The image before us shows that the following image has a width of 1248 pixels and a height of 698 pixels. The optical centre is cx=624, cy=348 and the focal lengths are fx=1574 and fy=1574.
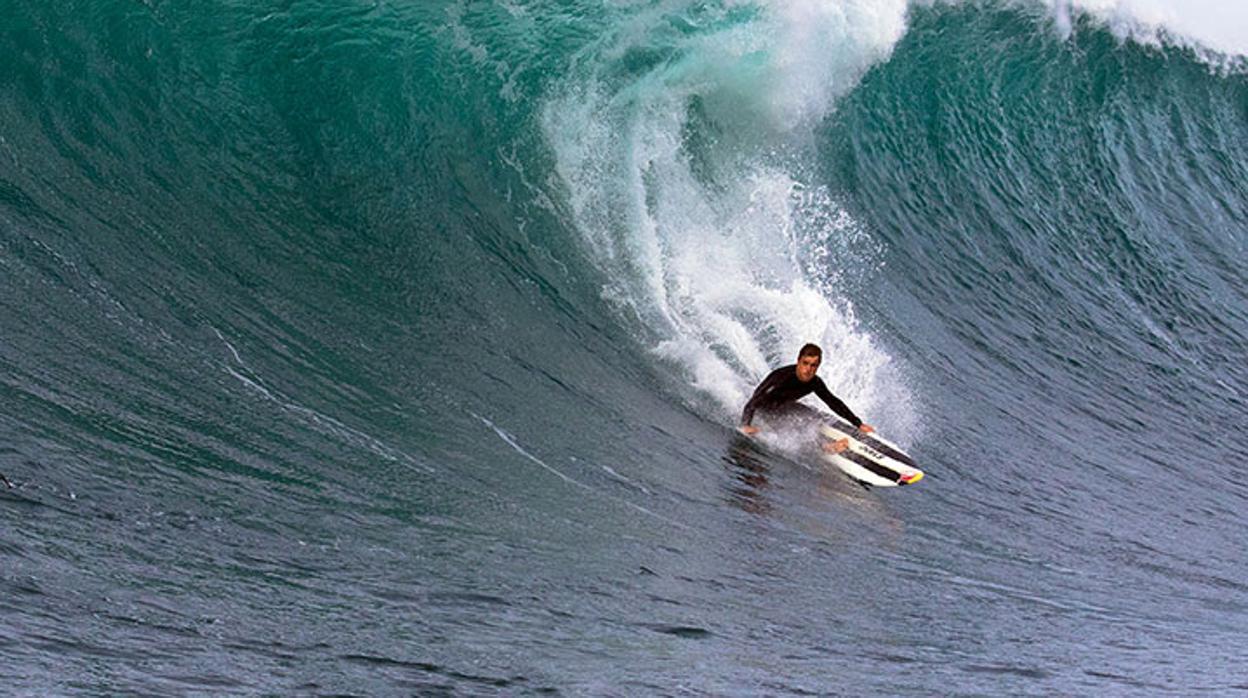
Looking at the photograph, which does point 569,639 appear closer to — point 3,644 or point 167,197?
point 3,644

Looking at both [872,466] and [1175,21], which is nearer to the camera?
[872,466]

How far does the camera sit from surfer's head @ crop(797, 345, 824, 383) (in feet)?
40.5

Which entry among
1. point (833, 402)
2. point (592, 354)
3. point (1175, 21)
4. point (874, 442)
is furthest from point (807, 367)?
point (1175, 21)

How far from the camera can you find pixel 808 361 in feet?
40.5

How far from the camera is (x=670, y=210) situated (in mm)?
14922

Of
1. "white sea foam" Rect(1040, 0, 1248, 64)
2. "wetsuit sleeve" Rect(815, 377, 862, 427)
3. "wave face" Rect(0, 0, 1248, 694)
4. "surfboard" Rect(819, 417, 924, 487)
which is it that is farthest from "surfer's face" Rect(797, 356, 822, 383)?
"white sea foam" Rect(1040, 0, 1248, 64)

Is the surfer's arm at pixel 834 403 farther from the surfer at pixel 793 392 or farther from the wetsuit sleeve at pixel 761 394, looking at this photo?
the wetsuit sleeve at pixel 761 394

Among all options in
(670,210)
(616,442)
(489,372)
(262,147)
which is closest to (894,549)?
(616,442)

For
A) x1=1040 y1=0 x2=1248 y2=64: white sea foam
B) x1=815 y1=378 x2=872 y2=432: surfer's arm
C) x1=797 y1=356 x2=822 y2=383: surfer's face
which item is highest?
x1=1040 y1=0 x2=1248 y2=64: white sea foam

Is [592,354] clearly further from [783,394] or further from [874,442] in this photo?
[874,442]

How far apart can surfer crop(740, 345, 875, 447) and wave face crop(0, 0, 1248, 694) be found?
0.33 m

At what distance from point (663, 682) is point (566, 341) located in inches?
238

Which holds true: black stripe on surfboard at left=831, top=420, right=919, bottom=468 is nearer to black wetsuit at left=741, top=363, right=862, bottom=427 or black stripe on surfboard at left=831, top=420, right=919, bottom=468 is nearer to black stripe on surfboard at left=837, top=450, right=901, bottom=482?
black wetsuit at left=741, top=363, right=862, bottom=427

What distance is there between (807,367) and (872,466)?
978 millimetres
